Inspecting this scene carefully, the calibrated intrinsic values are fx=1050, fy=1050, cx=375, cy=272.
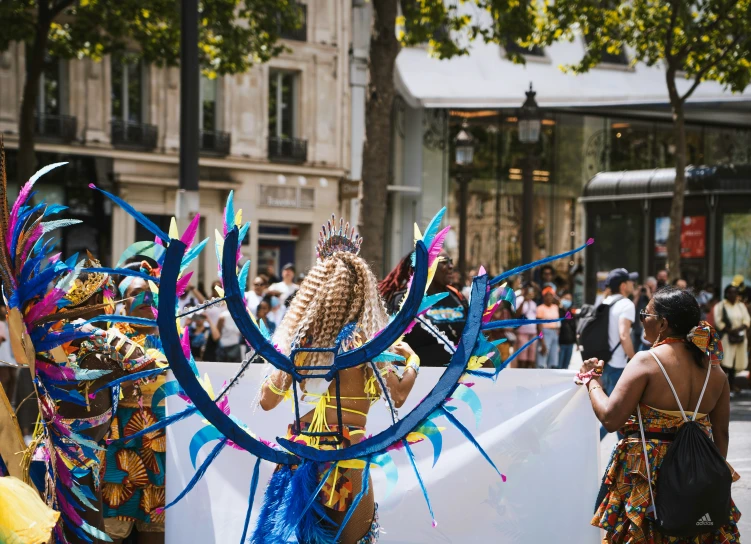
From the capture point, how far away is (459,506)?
552 centimetres

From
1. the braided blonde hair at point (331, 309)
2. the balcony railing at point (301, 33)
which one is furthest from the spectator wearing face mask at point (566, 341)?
the balcony railing at point (301, 33)

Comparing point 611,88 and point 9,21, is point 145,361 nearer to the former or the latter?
point 9,21

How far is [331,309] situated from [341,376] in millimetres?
272

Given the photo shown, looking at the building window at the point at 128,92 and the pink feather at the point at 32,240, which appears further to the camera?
the building window at the point at 128,92

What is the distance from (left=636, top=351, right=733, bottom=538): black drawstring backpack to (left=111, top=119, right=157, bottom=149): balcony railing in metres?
22.3

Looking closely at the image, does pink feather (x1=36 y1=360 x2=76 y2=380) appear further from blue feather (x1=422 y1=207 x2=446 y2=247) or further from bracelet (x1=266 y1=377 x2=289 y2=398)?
blue feather (x1=422 y1=207 x2=446 y2=247)

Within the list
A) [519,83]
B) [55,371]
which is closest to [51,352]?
[55,371]

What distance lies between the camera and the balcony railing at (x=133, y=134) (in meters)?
25.0

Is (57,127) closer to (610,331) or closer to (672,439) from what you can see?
(610,331)

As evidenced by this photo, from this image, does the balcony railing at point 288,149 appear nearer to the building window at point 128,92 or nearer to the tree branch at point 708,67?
the building window at point 128,92

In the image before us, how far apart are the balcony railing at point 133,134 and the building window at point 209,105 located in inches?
65.7

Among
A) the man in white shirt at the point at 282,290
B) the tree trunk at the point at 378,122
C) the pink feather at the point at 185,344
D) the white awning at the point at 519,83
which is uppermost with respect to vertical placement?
the white awning at the point at 519,83

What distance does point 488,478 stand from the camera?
5555 millimetres

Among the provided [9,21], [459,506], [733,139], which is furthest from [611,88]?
[459,506]
